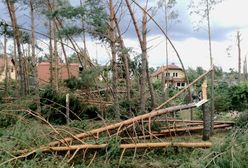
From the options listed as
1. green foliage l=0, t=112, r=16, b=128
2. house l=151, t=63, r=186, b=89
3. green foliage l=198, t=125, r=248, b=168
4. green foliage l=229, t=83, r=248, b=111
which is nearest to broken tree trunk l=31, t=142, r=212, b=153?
green foliage l=198, t=125, r=248, b=168

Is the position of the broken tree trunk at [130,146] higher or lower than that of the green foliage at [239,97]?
lower

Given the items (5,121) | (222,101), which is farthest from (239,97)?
(5,121)

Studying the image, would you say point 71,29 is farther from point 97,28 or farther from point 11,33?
point 11,33

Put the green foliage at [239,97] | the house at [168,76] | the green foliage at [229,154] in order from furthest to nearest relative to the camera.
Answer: the house at [168,76] → the green foliage at [239,97] → the green foliage at [229,154]

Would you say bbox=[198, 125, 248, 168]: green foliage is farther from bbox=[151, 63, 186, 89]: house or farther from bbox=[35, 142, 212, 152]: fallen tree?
bbox=[151, 63, 186, 89]: house

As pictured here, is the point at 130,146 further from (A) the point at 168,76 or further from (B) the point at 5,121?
(A) the point at 168,76

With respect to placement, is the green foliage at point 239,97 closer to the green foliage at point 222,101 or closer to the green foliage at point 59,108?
the green foliage at point 222,101

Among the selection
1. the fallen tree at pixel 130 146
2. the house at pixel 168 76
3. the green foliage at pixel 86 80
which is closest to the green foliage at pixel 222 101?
the house at pixel 168 76

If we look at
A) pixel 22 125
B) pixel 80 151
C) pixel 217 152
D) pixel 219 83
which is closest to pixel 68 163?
pixel 80 151

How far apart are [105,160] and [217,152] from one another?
1.92 m


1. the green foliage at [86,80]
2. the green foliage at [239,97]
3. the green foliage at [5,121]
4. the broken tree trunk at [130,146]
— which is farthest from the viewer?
the green foliage at [239,97]

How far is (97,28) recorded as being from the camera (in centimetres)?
1038

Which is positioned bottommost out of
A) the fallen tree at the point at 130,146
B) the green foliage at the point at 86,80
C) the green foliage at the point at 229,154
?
the fallen tree at the point at 130,146

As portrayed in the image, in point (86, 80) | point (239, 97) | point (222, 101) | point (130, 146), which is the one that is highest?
point (86, 80)
